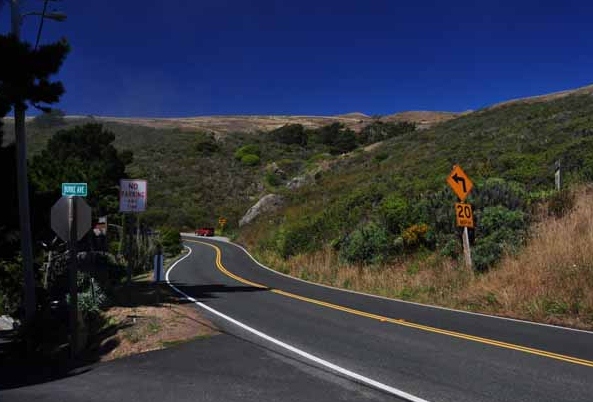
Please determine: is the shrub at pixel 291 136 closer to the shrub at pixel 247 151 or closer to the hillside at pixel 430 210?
the shrub at pixel 247 151

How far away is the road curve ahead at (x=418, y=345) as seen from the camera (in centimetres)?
624

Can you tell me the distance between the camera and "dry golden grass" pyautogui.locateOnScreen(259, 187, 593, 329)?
11.0 metres

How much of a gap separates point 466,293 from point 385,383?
7.70m

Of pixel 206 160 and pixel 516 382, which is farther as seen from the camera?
pixel 206 160

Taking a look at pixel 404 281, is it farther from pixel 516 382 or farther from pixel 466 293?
pixel 516 382

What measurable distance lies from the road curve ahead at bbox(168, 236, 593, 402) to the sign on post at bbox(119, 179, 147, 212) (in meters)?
3.06

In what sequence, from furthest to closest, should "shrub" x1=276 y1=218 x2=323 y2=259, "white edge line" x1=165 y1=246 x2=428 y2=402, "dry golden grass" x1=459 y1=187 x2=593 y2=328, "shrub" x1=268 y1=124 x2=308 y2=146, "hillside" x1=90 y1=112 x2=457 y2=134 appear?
"hillside" x1=90 y1=112 x2=457 y2=134, "shrub" x1=268 y1=124 x2=308 y2=146, "shrub" x1=276 y1=218 x2=323 y2=259, "dry golden grass" x1=459 y1=187 x2=593 y2=328, "white edge line" x1=165 y1=246 x2=428 y2=402

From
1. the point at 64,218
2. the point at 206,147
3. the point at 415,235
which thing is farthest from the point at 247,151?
the point at 64,218

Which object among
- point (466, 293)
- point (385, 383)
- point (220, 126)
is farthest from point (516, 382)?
point (220, 126)

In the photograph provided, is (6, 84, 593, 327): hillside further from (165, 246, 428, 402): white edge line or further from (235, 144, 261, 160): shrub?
(235, 144, 261, 160): shrub

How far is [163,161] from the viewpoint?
7706 cm

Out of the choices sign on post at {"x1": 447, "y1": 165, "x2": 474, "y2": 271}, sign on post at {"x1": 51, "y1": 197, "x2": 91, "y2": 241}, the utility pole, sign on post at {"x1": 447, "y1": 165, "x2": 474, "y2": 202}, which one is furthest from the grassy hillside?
the utility pole

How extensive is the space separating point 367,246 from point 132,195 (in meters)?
9.07

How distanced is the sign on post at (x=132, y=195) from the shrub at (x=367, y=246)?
338 inches
